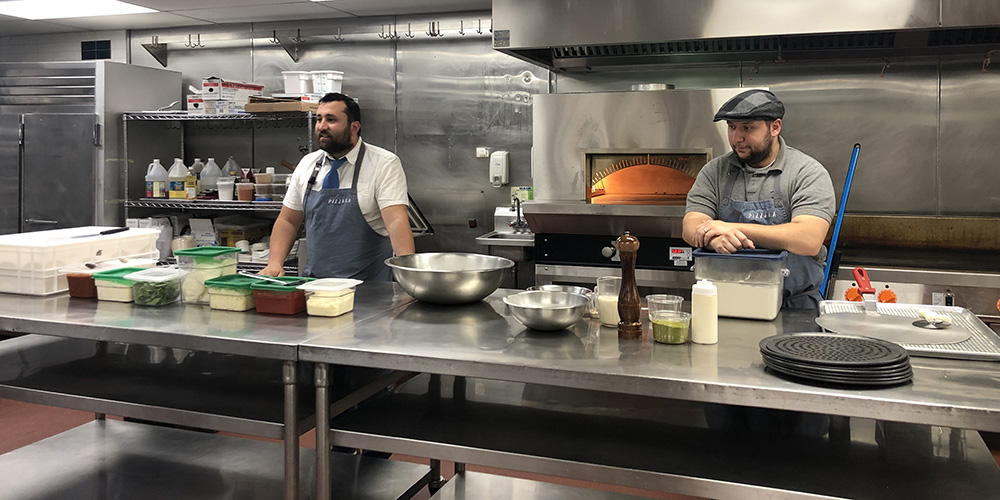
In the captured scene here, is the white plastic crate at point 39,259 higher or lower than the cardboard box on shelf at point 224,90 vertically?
lower

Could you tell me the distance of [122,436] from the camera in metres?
3.23

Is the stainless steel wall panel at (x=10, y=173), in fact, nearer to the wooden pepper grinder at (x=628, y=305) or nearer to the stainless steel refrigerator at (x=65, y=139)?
the stainless steel refrigerator at (x=65, y=139)

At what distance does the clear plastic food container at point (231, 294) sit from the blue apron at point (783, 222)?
1842mm

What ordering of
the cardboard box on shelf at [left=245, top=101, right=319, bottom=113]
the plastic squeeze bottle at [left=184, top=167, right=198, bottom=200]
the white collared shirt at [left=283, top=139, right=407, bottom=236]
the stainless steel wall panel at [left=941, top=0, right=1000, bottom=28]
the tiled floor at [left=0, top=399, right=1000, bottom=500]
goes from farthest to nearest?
1. the plastic squeeze bottle at [left=184, top=167, right=198, bottom=200]
2. the cardboard box on shelf at [left=245, top=101, right=319, bottom=113]
3. the tiled floor at [left=0, top=399, right=1000, bottom=500]
4. the white collared shirt at [left=283, top=139, right=407, bottom=236]
5. the stainless steel wall panel at [left=941, top=0, right=1000, bottom=28]

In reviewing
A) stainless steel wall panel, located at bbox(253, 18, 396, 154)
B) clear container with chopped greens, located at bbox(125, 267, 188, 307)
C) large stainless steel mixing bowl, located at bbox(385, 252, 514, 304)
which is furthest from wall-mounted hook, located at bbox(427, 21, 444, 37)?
clear container with chopped greens, located at bbox(125, 267, 188, 307)

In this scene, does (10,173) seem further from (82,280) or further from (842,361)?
(842,361)

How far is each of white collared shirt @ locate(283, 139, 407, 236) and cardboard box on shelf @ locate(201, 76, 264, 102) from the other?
1803 mm

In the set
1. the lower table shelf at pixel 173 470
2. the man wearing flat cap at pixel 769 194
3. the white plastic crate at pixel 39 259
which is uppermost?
the man wearing flat cap at pixel 769 194

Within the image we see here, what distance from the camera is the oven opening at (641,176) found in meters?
4.27

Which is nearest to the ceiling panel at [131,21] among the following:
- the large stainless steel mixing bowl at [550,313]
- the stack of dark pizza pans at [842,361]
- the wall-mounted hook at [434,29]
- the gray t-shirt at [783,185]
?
the wall-mounted hook at [434,29]

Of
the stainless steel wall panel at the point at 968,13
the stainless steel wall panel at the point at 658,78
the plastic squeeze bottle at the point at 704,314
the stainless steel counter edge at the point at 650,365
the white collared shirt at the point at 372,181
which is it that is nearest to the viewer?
the stainless steel counter edge at the point at 650,365

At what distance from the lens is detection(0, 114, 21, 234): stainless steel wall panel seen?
5.80 m

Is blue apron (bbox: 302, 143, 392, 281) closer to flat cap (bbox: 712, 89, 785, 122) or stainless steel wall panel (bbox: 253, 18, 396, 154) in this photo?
flat cap (bbox: 712, 89, 785, 122)

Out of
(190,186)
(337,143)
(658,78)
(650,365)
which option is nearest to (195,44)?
(190,186)
